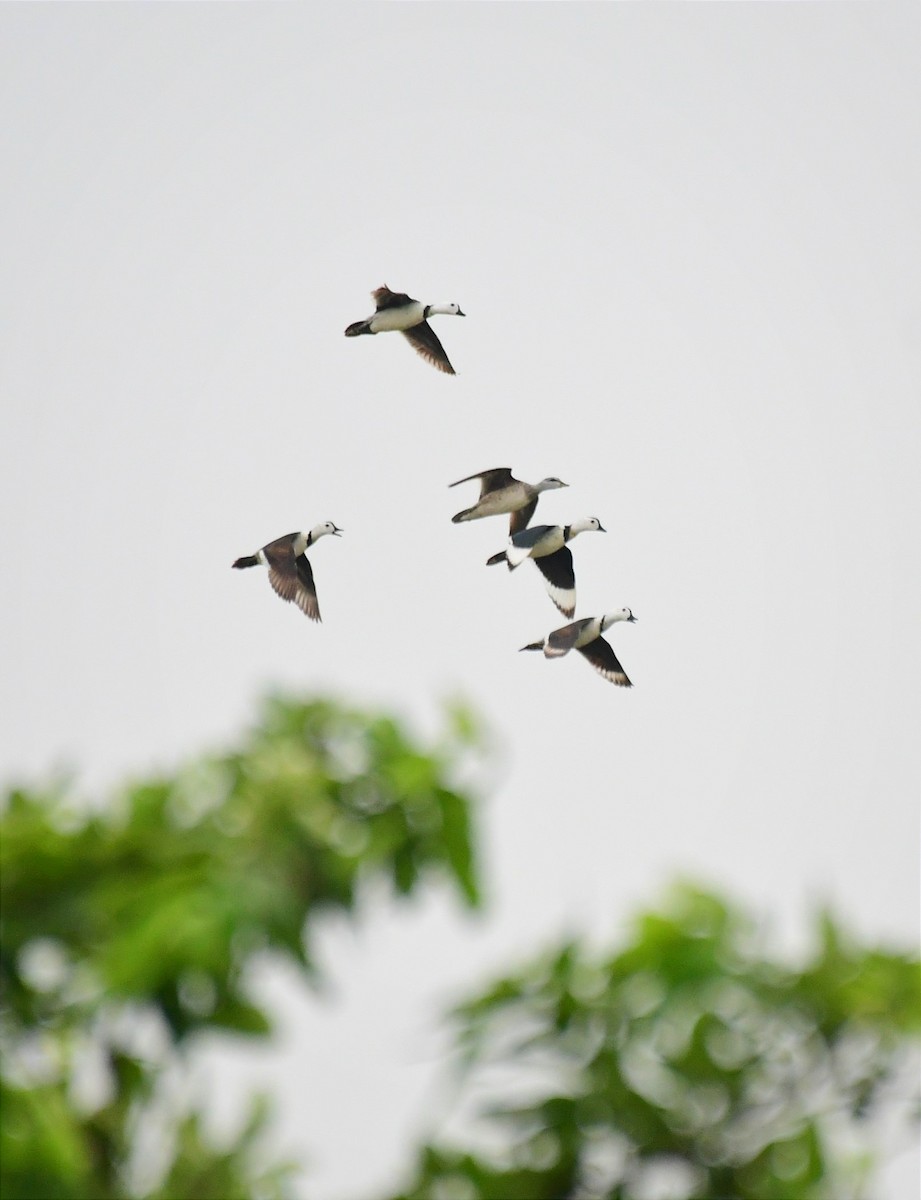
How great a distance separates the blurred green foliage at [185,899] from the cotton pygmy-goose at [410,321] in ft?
66.2

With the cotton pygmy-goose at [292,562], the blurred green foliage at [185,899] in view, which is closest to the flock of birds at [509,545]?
the cotton pygmy-goose at [292,562]

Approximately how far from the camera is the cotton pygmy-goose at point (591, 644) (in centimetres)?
2320

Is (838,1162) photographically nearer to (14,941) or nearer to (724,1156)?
(724,1156)

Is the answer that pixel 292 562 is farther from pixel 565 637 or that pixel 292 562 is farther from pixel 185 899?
pixel 185 899

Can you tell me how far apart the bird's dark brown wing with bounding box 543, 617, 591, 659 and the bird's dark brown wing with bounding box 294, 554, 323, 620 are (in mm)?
3300

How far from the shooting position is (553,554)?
24.3 meters

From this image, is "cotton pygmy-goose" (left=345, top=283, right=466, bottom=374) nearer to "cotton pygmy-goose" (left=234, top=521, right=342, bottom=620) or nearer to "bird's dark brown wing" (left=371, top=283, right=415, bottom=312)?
"bird's dark brown wing" (left=371, top=283, right=415, bottom=312)

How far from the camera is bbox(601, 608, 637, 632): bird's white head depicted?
23.2 metres

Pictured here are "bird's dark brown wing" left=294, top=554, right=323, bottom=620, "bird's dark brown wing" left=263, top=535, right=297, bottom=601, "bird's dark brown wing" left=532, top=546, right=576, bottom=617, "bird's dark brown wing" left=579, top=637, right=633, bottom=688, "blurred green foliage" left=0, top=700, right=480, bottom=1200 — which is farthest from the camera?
"bird's dark brown wing" left=532, top=546, right=576, bottom=617

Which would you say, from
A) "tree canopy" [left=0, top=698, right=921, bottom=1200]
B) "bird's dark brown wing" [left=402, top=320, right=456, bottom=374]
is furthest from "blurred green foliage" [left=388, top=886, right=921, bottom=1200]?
"bird's dark brown wing" [left=402, top=320, right=456, bottom=374]

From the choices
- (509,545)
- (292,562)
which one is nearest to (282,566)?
(292,562)

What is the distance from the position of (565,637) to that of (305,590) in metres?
3.83

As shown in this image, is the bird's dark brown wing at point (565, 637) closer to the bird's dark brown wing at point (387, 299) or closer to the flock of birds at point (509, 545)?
the flock of birds at point (509, 545)

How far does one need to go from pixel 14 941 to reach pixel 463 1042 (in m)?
1.36
